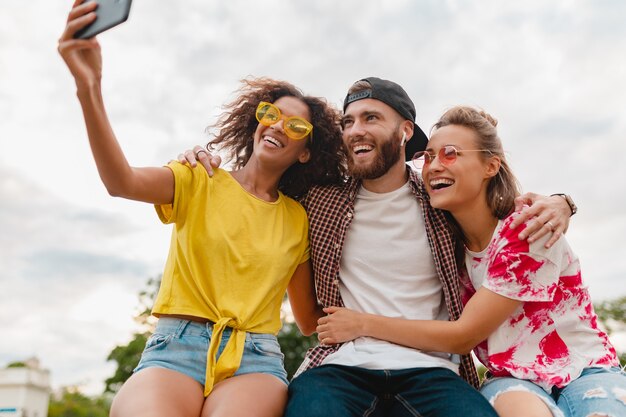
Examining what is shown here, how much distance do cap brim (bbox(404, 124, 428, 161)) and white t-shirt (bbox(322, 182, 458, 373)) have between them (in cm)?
49

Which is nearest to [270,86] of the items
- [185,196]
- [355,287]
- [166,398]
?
[185,196]

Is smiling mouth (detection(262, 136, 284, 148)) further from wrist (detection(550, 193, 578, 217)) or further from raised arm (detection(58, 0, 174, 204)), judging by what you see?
wrist (detection(550, 193, 578, 217))

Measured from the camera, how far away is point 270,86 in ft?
14.6

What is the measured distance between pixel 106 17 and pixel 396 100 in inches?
94.6

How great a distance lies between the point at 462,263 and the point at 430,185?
567 millimetres

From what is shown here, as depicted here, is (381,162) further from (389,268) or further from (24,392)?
(24,392)

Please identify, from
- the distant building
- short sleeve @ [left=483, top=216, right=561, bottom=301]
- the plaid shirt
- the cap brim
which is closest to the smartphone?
the plaid shirt

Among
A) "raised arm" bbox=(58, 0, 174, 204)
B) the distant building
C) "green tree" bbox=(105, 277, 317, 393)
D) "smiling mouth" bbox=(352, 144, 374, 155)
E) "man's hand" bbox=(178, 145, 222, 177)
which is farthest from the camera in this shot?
the distant building

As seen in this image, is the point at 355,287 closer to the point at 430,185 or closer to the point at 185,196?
the point at 430,185

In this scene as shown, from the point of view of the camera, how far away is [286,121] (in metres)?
4.02

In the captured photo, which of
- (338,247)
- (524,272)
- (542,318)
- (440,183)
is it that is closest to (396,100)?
(440,183)

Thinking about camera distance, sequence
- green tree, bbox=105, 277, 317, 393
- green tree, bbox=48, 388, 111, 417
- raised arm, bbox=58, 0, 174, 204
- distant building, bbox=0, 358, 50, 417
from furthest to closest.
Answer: green tree, bbox=48, 388, 111, 417, distant building, bbox=0, 358, 50, 417, green tree, bbox=105, 277, 317, 393, raised arm, bbox=58, 0, 174, 204

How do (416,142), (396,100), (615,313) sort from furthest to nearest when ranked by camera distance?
(615,313) < (416,142) < (396,100)

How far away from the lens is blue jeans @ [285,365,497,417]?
3.02 meters
